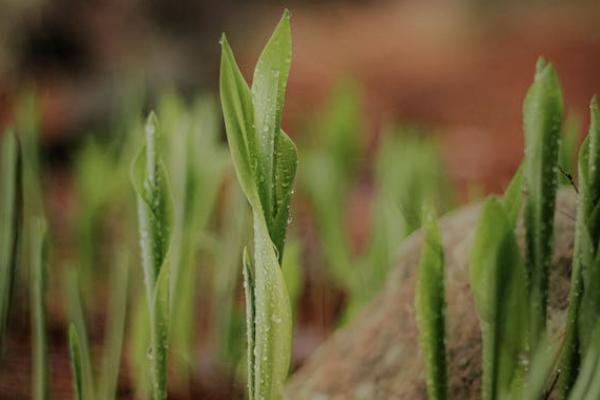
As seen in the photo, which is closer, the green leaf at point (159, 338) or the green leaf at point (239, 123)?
the green leaf at point (239, 123)

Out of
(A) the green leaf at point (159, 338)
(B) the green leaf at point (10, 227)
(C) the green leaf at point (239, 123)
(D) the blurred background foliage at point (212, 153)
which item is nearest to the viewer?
(C) the green leaf at point (239, 123)

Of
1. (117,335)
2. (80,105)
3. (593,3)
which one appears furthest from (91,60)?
(593,3)

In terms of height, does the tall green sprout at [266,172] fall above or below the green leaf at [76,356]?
above

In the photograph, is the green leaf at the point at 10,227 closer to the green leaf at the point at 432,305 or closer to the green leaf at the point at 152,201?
the green leaf at the point at 152,201

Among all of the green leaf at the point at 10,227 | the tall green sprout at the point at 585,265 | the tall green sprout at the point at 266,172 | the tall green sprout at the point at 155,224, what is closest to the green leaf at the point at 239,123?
the tall green sprout at the point at 266,172

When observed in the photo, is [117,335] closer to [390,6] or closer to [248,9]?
[248,9]

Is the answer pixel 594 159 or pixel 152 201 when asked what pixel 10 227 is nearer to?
pixel 152 201

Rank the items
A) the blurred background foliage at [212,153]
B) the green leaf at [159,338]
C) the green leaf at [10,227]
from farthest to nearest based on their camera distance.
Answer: the blurred background foliage at [212,153]
the green leaf at [10,227]
the green leaf at [159,338]

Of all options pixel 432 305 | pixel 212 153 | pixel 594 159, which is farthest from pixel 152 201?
pixel 212 153
